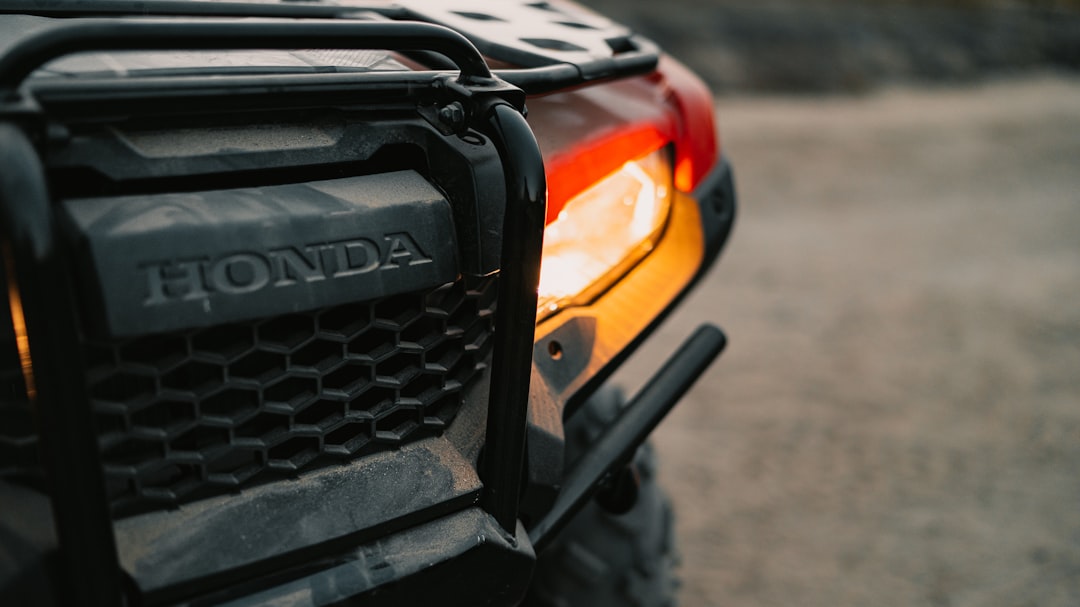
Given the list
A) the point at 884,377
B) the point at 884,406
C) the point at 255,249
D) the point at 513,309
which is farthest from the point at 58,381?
the point at 884,377

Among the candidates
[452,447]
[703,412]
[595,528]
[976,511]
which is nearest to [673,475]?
[703,412]

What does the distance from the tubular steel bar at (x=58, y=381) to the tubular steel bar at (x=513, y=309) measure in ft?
1.50

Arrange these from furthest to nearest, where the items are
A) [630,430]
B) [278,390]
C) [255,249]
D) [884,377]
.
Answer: [884,377], [630,430], [278,390], [255,249]

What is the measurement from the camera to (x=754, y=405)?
360cm

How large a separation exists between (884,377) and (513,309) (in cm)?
317

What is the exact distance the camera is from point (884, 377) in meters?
3.90

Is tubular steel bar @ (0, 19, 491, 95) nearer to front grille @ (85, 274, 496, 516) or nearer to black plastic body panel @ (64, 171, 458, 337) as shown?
black plastic body panel @ (64, 171, 458, 337)

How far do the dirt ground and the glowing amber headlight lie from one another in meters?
1.27

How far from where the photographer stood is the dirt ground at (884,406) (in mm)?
2611

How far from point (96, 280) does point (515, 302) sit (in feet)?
1.51

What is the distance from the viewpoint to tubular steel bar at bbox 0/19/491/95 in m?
0.84

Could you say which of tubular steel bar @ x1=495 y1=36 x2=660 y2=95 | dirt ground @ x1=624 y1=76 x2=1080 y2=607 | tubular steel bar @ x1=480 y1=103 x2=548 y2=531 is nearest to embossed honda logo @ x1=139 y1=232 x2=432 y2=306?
tubular steel bar @ x1=480 y1=103 x2=548 y2=531

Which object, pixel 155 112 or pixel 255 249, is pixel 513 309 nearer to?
pixel 255 249

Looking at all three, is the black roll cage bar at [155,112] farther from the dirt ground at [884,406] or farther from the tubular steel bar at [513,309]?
the dirt ground at [884,406]
